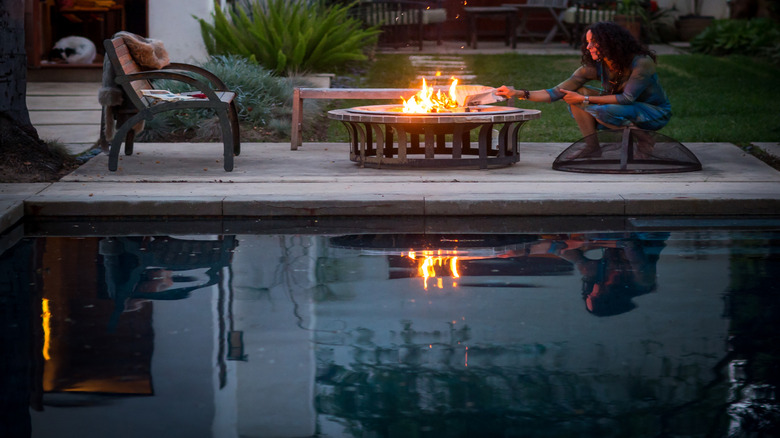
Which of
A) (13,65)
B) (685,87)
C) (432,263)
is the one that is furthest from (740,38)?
(432,263)

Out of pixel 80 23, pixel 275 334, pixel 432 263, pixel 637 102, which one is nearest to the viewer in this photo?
pixel 275 334

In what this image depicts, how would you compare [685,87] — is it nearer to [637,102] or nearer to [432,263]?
[637,102]

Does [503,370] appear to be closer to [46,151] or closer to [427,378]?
[427,378]

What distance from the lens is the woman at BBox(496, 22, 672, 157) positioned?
8781mm

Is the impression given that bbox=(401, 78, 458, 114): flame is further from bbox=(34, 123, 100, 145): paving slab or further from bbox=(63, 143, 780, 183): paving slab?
bbox=(34, 123, 100, 145): paving slab

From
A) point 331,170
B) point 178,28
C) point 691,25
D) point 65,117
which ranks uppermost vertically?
point 691,25

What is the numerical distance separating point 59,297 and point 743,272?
141 inches

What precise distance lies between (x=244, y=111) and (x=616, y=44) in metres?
4.51

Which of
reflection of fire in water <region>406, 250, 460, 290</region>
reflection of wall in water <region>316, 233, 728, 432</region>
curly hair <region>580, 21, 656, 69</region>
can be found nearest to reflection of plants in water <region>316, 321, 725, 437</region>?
reflection of wall in water <region>316, 233, 728, 432</region>

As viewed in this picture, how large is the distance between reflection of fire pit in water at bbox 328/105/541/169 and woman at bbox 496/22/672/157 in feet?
1.07

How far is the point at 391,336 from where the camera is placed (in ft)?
14.9

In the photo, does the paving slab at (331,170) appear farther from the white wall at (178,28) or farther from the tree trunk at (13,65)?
the white wall at (178,28)

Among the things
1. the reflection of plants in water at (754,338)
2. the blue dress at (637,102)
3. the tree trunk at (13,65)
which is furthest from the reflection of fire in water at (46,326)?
the blue dress at (637,102)

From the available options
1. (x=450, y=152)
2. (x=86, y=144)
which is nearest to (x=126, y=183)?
(x=86, y=144)
